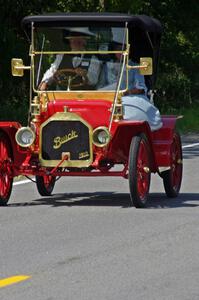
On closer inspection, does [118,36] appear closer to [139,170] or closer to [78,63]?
[78,63]

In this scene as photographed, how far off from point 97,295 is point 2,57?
76.8 feet

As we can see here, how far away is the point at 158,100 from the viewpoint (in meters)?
42.1

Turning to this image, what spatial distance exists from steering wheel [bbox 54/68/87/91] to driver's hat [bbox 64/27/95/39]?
407mm

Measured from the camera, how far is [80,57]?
13320 mm

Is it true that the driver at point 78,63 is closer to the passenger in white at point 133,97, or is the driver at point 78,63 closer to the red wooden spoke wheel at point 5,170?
the passenger in white at point 133,97

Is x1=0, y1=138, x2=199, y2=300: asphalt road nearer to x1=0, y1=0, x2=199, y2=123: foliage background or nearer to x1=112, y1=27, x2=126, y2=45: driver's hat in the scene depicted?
x1=112, y1=27, x2=126, y2=45: driver's hat

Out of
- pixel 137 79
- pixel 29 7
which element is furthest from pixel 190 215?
pixel 29 7

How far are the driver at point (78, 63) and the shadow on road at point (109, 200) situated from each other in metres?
1.30

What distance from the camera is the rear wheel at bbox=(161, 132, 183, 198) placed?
13625 millimetres

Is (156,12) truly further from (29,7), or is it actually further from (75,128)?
(75,128)

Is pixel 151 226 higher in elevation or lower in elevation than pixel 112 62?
lower

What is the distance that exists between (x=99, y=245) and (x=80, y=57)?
388 centimetres

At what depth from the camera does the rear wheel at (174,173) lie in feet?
44.7

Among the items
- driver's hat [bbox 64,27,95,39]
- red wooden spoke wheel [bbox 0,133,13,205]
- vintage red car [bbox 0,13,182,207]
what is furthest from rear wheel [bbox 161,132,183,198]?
red wooden spoke wheel [bbox 0,133,13,205]
